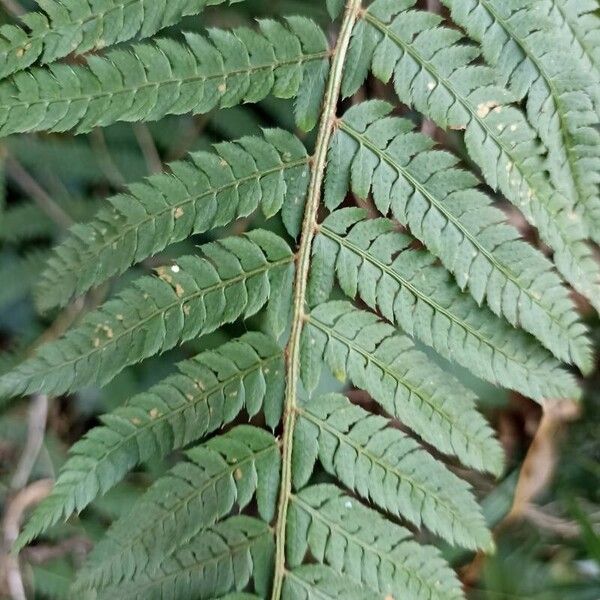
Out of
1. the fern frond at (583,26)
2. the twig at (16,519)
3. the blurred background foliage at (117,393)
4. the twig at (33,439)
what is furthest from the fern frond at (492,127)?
the twig at (16,519)

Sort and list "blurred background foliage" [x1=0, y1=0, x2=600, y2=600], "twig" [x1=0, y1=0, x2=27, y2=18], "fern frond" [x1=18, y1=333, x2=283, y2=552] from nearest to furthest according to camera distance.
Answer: "fern frond" [x1=18, y1=333, x2=283, y2=552]
"twig" [x1=0, y1=0, x2=27, y2=18]
"blurred background foliage" [x1=0, y1=0, x2=600, y2=600]

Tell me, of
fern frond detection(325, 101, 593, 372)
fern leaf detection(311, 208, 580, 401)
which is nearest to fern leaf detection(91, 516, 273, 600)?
fern leaf detection(311, 208, 580, 401)

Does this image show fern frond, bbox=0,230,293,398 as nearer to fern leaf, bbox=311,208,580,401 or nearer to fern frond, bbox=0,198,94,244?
fern leaf, bbox=311,208,580,401

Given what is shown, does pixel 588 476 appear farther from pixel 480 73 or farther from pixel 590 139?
pixel 480 73

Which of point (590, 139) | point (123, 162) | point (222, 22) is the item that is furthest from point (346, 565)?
point (222, 22)

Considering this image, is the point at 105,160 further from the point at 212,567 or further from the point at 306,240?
the point at 212,567

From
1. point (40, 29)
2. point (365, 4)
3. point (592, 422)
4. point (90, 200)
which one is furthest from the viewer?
point (592, 422)

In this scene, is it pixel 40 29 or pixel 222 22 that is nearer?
pixel 40 29

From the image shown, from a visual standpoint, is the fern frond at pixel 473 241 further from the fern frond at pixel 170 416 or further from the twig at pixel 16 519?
the twig at pixel 16 519
